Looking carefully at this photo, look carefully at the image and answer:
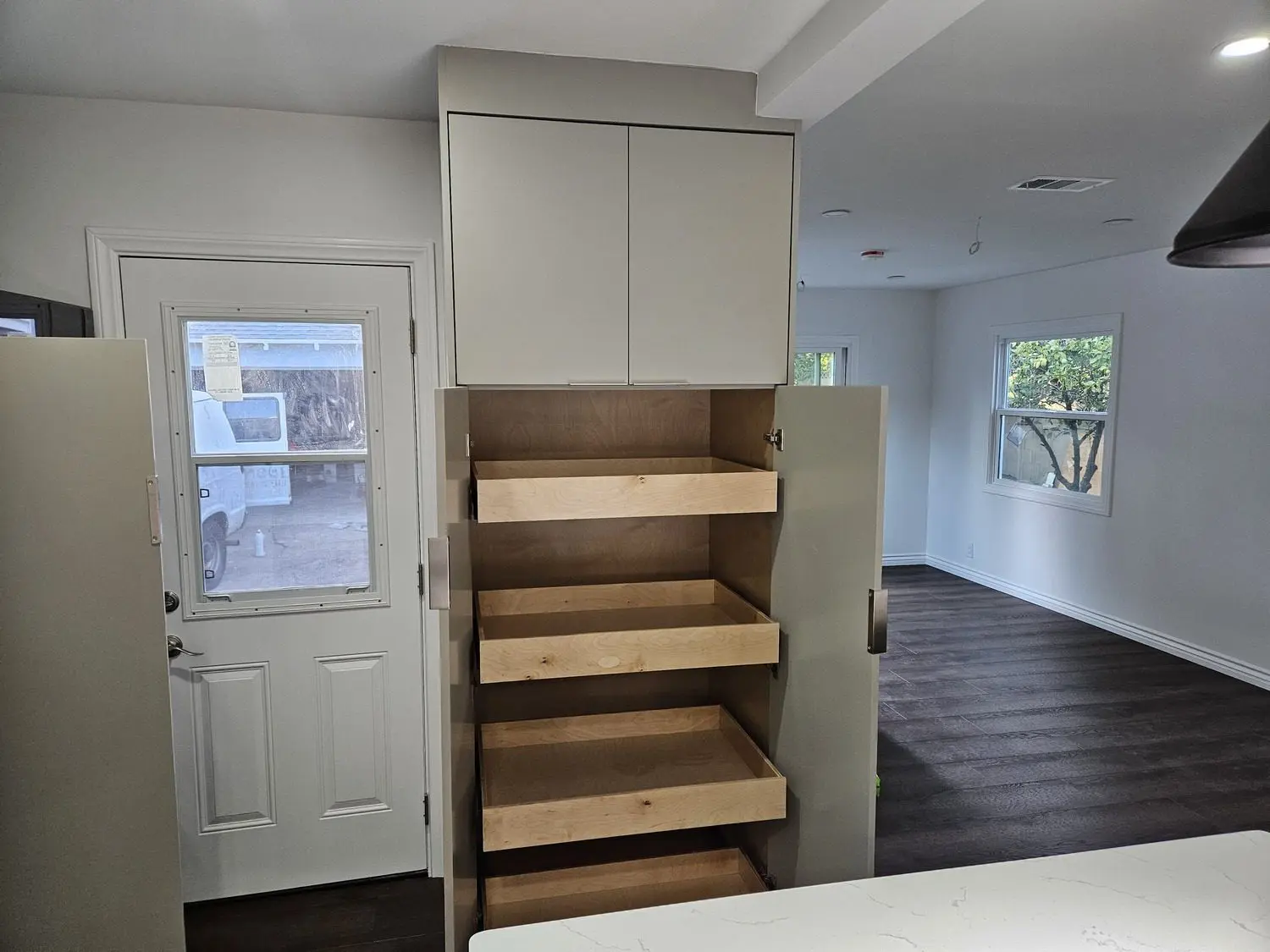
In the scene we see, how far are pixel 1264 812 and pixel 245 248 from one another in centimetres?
412

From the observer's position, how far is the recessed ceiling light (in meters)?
1.93

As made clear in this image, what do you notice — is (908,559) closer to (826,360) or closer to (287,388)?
(826,360)

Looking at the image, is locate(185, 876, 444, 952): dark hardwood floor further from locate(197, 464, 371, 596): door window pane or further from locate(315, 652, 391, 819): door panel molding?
locate(197, 464, 371, 596): door window pane

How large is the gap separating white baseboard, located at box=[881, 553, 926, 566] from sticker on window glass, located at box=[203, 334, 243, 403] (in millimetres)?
6152

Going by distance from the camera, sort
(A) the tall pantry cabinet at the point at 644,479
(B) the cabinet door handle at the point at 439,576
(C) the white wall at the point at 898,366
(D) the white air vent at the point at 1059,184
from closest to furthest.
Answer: (B) the cabinet door handle at the point at 439,576
(A) the tall pantry cabinet at the point at 644,479
(D) the white air vent at the point at 1059,184
(C) the white wall at the point at 898,366

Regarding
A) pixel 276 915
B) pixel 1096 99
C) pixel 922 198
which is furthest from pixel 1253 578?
pixel 276 915

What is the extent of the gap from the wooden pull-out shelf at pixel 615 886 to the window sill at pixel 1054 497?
428cm

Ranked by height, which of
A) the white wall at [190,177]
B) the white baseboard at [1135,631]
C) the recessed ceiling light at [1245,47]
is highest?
A: the recessed ceiling light at [1245,47]

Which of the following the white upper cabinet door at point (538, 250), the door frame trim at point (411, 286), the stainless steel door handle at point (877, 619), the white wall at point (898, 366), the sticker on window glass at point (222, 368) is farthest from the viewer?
the white wall at point (898, 366)

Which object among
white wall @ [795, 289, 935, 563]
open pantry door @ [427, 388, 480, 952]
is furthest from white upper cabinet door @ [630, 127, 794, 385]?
white wall @ [795, 289, 935, 563]

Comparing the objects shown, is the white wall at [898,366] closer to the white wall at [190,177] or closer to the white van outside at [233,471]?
the white wall at [190,177]

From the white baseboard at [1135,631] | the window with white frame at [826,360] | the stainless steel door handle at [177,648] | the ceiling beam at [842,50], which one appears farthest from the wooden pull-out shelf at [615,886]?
the window with white frame at [826,360]

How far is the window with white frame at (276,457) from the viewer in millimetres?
2352

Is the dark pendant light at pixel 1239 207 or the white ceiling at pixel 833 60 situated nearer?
the dark pendant light at pixel 1239 207
